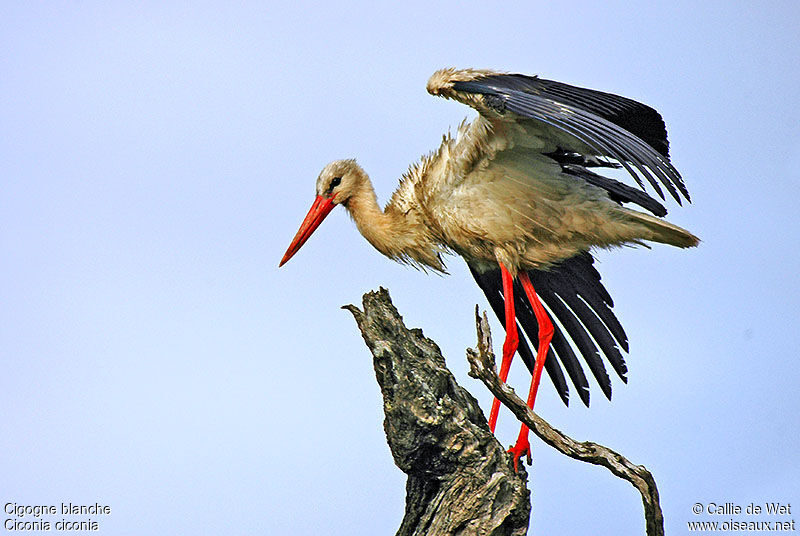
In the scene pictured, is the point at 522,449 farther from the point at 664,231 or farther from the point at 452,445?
the point at 664,231

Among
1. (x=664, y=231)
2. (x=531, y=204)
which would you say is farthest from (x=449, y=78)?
(x=664, y=231)

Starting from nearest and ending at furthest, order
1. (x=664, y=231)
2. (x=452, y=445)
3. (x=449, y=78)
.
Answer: (x=452, y=445)
(x=449, y=78)
(x=664, y=231)

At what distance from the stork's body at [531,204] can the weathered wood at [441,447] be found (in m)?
0.89

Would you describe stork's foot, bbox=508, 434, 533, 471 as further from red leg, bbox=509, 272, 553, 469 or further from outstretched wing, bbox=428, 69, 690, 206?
outstretched wing, bbox=428, 69, 690, 206

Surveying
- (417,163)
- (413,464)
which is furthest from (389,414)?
(417,163)

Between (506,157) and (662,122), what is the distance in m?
0.94

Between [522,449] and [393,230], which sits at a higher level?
[393,230]

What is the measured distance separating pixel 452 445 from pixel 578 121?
1.76 m

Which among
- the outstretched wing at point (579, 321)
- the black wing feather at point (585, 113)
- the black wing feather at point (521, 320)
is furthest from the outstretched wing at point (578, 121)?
the black wing feather at point (521, 320)

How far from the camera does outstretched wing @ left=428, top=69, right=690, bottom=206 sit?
5.48 meters

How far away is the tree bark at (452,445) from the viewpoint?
5.38 metres

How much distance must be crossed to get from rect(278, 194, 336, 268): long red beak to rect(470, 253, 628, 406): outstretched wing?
3.43 ft

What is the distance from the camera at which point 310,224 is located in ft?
23.6

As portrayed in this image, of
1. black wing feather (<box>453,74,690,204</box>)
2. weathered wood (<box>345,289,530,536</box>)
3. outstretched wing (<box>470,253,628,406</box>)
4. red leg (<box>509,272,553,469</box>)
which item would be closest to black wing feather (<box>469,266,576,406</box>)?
outstretched wing (<box>470,253,628,406</box>)
